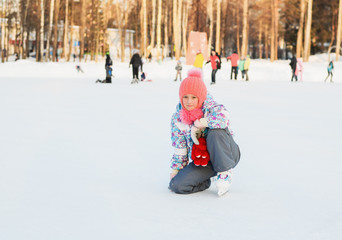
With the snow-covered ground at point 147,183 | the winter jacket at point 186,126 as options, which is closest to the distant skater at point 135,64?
the snow-covered ground at point 147,183

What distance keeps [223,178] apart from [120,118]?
17.0 feet

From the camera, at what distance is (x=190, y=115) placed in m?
3.55

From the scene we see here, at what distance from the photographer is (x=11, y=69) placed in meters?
27.6

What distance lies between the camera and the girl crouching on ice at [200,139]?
11.4 ft

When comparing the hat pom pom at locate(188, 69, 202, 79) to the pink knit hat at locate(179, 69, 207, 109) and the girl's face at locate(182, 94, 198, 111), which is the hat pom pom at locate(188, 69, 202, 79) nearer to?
the pink knit hat at locate(179, 69, 207, 109)

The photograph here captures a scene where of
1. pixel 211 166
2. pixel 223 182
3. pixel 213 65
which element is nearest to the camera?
pixel 223 182

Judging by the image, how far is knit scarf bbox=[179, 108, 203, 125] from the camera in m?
3.54

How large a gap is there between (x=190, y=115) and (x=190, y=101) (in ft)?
0.39

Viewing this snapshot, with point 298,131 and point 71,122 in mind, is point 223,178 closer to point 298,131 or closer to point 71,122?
point 298,131

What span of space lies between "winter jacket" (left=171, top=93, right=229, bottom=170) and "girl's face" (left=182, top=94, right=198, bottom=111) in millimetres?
94

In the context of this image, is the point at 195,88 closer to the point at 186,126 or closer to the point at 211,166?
the point at 186,126

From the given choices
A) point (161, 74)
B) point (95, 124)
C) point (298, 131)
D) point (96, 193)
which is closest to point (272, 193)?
point (96, 193)

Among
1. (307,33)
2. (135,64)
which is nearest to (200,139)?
(135,64)

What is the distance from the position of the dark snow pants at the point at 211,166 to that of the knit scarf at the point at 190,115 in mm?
146
